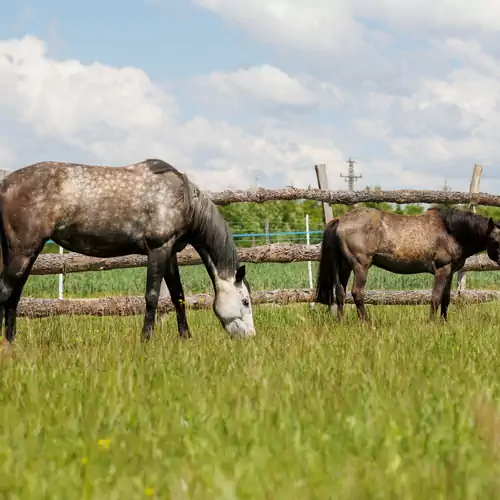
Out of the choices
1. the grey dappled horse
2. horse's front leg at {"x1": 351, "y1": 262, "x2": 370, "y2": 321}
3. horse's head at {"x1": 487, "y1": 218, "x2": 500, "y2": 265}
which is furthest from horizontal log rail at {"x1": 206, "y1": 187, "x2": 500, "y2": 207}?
the grey dappled horse

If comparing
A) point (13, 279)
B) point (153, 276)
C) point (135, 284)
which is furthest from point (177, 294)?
point (135, 284)

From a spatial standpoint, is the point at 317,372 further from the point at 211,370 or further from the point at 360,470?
the point at 360,470

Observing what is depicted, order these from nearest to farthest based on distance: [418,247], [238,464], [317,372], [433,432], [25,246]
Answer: [238,464], [433,432], [317,372], [25,246], [418,247]

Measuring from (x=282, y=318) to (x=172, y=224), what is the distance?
2731 mm

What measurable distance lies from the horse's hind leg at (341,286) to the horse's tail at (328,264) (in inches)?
4.2

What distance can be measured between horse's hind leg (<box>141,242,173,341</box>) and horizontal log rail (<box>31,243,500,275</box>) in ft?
8.50

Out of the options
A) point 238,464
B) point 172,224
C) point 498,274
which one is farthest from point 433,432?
point 498,274

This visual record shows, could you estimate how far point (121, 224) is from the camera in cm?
706

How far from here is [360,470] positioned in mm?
2766

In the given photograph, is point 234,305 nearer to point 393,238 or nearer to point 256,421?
point 393,238

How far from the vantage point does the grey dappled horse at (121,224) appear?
667cm

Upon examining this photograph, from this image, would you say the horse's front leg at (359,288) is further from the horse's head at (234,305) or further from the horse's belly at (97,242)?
the horse's belly at (97,242)

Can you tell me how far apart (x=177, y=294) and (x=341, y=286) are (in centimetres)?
217

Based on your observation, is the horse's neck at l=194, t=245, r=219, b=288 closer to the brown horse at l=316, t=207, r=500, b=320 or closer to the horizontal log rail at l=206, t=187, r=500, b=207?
the brown horse at l=316, t=207, r=500, b=320
